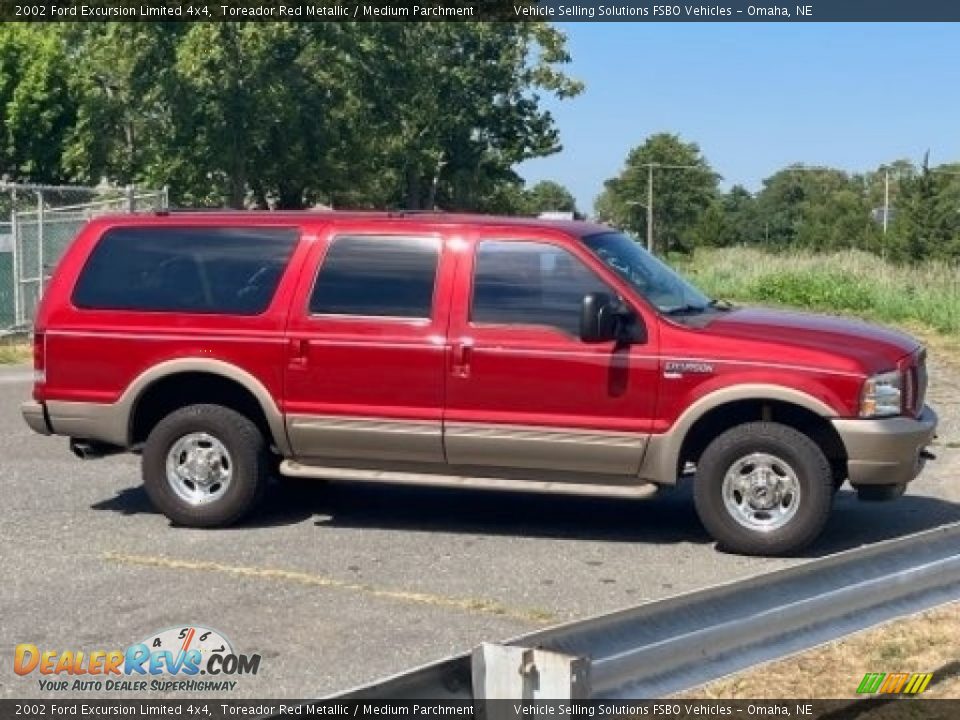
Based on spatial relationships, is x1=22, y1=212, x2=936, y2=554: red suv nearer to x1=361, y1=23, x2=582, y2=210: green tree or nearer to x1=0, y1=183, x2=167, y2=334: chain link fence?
x1=0, y1=183, x2=167, y2=334: chain link fence

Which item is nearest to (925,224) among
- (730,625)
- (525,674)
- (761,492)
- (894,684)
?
(761,492)

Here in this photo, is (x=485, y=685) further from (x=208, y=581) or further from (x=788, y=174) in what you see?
(x=788, y=174)

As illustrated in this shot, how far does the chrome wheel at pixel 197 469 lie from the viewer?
8.63 metres

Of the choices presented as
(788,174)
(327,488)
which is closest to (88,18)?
(327,488)

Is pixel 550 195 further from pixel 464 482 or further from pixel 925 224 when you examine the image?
pixel 464 482

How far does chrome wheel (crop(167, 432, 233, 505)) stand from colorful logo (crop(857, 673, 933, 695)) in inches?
172

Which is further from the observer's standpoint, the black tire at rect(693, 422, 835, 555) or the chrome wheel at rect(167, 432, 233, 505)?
the chrome wheel at rect(167, 432, 233, 505)

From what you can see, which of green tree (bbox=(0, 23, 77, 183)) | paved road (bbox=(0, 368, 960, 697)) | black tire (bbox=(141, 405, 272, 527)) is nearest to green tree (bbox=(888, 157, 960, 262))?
green tree (bbox=(0, 23, 77, 183))

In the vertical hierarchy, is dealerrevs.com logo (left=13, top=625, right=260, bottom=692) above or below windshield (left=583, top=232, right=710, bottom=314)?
below

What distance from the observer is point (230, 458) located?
859cm

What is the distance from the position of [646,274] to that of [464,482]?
167cm

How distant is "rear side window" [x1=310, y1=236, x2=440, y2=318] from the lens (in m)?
8.35

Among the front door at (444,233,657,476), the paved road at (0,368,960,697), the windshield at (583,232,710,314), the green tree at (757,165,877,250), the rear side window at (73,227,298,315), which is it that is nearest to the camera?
the paved road at (0,368,960,697)

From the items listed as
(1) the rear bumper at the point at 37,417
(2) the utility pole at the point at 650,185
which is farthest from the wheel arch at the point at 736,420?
(2) the utility pole at the point at 650,185
